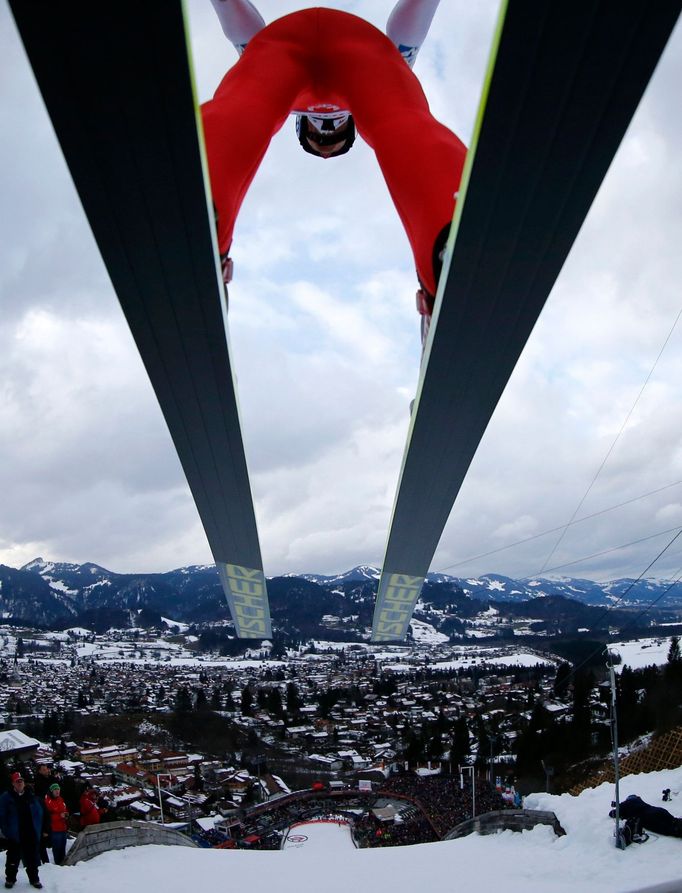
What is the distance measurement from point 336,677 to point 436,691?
69.8 feet

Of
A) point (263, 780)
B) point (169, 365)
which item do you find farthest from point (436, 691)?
point (169, 365)

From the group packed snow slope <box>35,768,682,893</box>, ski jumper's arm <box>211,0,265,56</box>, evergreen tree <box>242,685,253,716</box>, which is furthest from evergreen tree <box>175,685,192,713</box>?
ski jumper's arm <box>211,0,265,56</box>

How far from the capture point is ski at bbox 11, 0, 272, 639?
132cm

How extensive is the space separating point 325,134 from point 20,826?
170 inches

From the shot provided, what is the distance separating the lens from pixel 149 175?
1.58 meters

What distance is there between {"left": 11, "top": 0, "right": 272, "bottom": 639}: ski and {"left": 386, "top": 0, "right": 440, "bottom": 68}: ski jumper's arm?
6.08 ft

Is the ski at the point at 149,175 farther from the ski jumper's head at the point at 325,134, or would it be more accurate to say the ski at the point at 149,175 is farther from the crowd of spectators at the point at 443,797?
the crowd of spectators at the point at 443,797

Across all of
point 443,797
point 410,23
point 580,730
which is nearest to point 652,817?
point 410,23

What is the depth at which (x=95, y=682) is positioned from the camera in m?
80.1

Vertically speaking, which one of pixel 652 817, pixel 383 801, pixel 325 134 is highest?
pixel 325 134

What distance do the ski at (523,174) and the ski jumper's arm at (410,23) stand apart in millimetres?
1650

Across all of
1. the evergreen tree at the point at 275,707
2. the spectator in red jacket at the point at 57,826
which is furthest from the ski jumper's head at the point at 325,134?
the evergreen tree at the point at 275,707

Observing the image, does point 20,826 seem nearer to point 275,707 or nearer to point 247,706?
point 275,707

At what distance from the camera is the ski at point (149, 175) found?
132 centimetres
